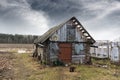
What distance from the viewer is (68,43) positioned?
1162 inches

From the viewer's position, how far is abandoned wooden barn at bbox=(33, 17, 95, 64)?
2880 cm

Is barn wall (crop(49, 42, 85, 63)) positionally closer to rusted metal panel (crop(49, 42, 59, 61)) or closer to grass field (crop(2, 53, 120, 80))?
rusted metal panel (crop(49, 42, 59, 61))

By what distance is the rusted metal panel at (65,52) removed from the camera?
29078 millimetres

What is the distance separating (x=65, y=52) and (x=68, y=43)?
129cm

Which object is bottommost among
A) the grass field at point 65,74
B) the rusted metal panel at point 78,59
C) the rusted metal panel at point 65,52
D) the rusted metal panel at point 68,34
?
the grass field at point 65,74

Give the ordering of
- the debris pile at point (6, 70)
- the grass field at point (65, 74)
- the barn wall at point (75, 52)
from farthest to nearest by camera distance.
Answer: the barn wall at point (75, 52) < the debris pile at point (6, 70) < the grass field at point (65, 74)

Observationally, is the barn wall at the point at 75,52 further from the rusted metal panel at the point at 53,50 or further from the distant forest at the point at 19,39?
the distant forest at the point at 19,39

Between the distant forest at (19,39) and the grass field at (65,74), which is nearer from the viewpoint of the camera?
the grass field at (65,74)

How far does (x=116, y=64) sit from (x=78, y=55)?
518cm

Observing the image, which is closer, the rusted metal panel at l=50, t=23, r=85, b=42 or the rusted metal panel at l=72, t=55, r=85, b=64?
the rusted metal panel at l=50, t=23, r=85, b=42

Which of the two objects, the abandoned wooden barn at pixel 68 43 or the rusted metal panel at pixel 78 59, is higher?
the abandoned wooden barn at pixel 68 43

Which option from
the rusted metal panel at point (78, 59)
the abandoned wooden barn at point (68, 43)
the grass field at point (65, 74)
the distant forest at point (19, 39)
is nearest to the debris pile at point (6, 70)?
the grass field at point (65, 74)

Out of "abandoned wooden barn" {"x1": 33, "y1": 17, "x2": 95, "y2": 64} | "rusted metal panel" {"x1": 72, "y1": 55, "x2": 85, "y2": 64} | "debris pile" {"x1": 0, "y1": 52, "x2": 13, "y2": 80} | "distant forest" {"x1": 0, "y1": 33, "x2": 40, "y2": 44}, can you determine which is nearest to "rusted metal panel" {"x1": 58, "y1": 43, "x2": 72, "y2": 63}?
"abandoned wooden barn" {"x1": 33, "y1": 17, "x2": 95, "y2": 64}

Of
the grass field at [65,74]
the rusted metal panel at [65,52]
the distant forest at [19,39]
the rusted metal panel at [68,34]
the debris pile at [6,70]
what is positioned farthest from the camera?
the distant forest at [19,39]
